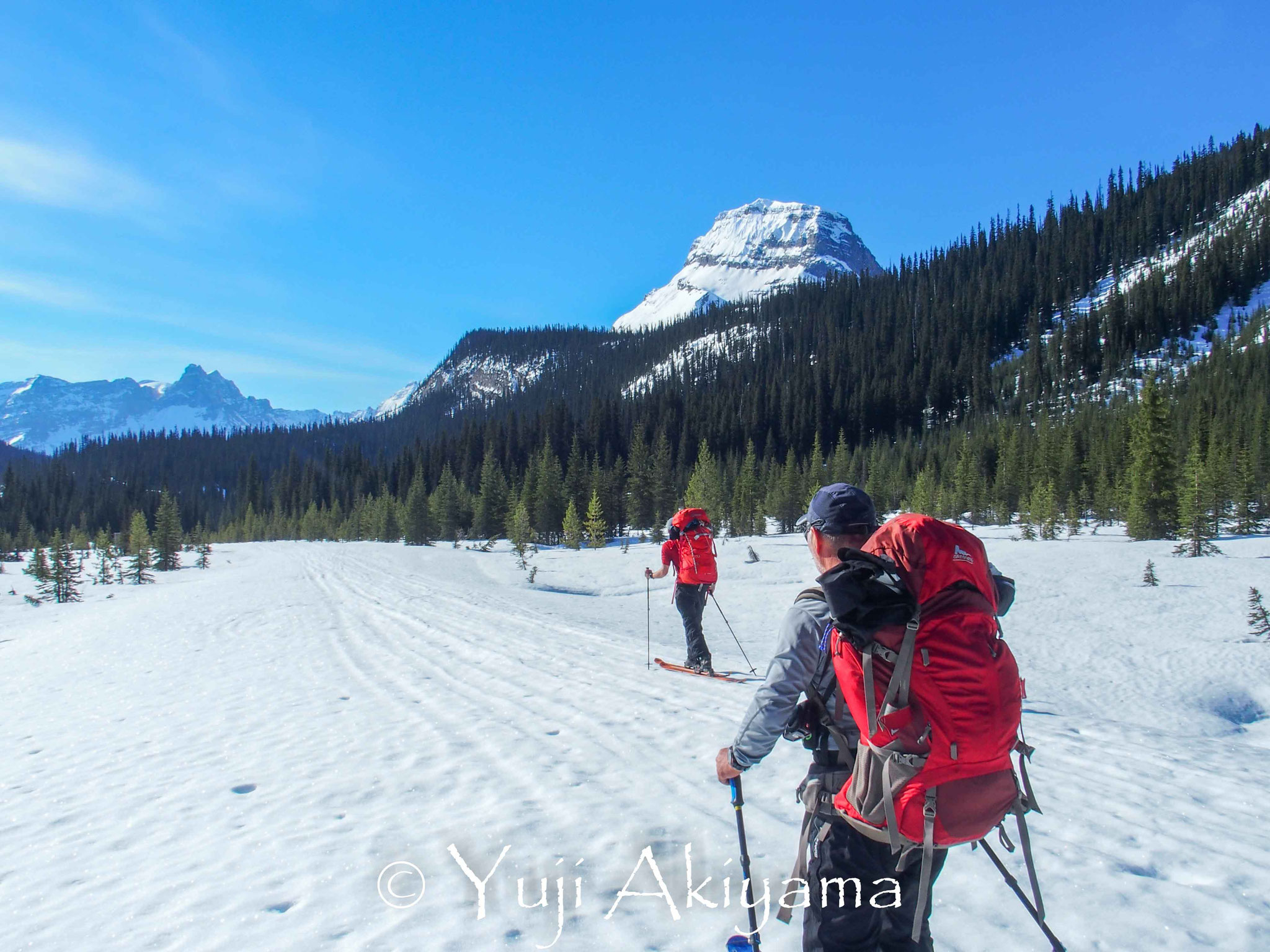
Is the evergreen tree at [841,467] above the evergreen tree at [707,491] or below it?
above

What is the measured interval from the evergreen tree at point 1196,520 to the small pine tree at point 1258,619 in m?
12.7

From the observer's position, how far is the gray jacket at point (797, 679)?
2875 millimetres

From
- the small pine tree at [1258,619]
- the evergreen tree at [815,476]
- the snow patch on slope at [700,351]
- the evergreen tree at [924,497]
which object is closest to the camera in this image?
the small pine tree at [1258,619]

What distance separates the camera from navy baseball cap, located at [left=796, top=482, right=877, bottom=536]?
3092 millimetres

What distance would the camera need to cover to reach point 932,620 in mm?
2227

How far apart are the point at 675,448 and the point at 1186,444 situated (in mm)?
56578

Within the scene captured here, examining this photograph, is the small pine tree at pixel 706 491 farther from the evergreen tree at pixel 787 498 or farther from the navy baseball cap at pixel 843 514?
the navy baseball cap at pixel 843 514

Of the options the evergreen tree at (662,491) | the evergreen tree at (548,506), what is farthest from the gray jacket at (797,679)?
the evergreen tree at (548,506)

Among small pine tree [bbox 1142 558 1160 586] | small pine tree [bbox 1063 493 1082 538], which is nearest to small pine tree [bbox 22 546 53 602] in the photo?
small pine tree [bbox 1142 558 1160 586]

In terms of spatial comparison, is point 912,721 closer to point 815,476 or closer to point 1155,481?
point 1155,481

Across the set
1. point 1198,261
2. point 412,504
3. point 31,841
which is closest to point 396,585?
point 31,841

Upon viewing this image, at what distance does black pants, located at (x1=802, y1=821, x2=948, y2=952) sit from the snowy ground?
1.01 m

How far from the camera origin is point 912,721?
2.25 m

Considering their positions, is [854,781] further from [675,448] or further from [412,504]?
[675,448]
